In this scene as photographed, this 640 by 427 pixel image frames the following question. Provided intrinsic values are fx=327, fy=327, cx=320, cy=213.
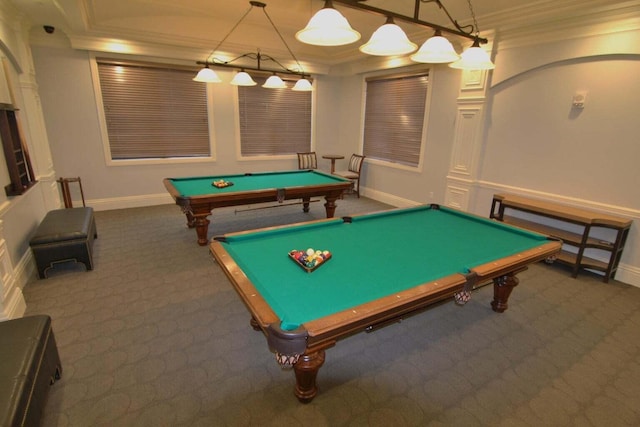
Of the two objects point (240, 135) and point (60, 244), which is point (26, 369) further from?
point (240, 135)

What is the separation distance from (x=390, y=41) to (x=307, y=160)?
4826 millimetres

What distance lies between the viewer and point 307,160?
266 inches

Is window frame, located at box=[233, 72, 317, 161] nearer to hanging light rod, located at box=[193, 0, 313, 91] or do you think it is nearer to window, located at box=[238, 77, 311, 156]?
window, located at box=[238, 77, 311, 156]

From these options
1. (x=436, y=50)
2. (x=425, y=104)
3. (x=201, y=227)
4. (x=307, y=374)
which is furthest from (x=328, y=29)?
(x=425, y=104)

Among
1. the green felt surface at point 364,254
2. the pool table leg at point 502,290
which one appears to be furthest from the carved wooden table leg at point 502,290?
the green felt surface at point 364,254

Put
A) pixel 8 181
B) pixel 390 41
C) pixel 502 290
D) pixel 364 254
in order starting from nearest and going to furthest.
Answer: pixel 390 41
pixel 364 254
pixel 502 290
pixel 8 181

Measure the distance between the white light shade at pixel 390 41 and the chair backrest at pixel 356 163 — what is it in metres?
4.32

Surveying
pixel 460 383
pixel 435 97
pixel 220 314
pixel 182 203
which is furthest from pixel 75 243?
pixel 435 97

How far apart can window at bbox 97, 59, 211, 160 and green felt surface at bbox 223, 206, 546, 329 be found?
13.4ft

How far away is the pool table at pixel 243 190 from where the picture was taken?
3674mm

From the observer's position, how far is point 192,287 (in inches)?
120

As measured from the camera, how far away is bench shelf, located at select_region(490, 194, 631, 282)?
3.23 m

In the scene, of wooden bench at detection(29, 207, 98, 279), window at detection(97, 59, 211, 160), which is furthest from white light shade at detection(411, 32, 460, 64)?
window at detection(97, 59, 211, 160)

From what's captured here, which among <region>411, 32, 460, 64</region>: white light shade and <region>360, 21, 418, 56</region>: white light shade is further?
<region>411, 32, 460, 64</region>: white light shade
